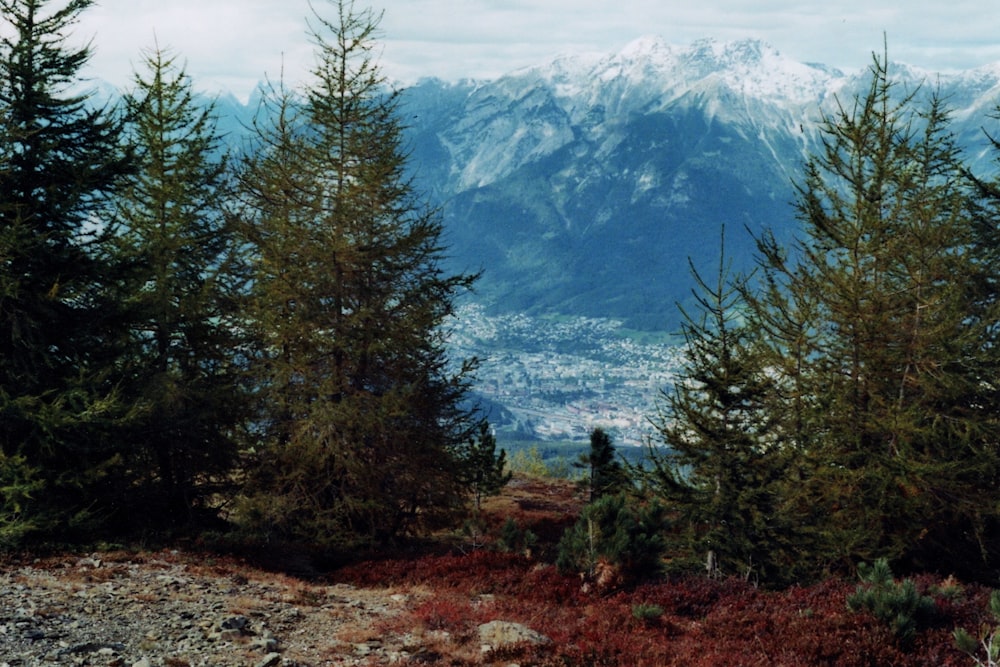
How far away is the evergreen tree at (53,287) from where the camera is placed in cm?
1389

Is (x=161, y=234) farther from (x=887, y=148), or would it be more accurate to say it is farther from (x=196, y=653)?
(x=887, y=148)

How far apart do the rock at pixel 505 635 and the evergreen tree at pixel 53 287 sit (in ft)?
30.0

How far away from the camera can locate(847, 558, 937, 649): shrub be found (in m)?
9.03

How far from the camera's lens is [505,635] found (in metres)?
9.41

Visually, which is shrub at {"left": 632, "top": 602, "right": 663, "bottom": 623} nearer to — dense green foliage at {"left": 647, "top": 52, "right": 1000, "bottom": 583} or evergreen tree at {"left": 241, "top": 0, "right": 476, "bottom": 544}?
dense green foliage at {"left": 647, "top": 52, "right": 1000, "bottom": 583}

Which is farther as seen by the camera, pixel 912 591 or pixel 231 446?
pixel 231 446

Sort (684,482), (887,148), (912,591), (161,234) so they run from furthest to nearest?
1. (161,234)
2. (887,148)
3. (684,482)
4. (912,591)

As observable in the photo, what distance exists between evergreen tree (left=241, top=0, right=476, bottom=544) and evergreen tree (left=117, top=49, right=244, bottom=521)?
3.89 feet

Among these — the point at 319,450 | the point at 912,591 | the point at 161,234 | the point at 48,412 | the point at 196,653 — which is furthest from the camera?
the point at 161,234

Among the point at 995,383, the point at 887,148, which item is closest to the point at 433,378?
the point at 887,148

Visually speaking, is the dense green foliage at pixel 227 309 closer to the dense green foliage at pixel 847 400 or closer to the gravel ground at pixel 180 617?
the gravel ground at pixel 180 617

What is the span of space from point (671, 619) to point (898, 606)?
3.20 m

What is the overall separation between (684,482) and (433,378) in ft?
26.5

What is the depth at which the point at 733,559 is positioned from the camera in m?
14.2
